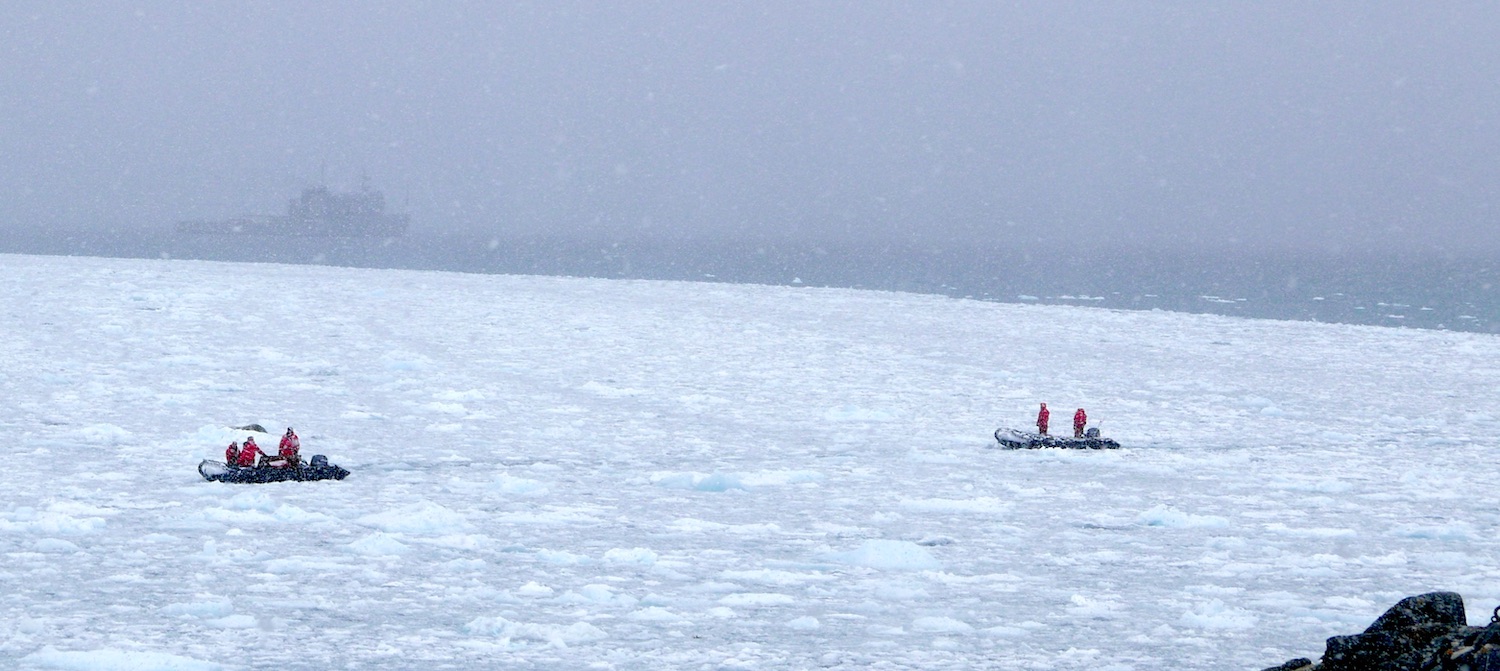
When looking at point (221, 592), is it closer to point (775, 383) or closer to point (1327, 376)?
point (775, 383)

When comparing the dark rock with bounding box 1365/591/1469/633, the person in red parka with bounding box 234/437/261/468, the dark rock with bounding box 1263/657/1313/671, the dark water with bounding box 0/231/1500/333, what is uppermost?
the dark water with bounding box 0/231/1500/333

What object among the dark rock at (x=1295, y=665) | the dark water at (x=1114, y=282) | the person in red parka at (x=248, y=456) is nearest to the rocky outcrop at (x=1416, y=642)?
the dark rock at (x=1295, y=665)

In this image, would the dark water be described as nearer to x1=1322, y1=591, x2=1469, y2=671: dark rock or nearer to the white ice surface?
the white ice surface

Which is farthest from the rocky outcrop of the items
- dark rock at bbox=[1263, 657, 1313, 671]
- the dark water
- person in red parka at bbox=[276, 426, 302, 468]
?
the dark water

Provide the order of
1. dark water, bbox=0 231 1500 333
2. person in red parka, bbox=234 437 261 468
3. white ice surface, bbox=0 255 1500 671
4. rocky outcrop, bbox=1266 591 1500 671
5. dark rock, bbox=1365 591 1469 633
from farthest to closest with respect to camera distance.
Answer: dark water, bbox=0 231 1500 333 → person in red parka, bbox=234 437 261 468 → white ice surface, bbox=0 255 1500 671 → dark rock, bbox=1365 591 1469 633 → rocky outcrop, bbox=1266 591 1500 671

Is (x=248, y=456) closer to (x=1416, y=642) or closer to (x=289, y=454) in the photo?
(x=289, y=454)

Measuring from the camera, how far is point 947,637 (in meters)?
5.21

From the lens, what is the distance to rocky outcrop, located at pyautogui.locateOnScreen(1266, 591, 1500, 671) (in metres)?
3.88

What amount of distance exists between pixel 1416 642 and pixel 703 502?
4.36 meters

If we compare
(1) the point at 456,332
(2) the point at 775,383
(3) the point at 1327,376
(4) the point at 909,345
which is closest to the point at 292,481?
(2) the point at 775,383

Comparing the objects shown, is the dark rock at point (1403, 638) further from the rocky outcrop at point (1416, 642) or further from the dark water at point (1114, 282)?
the dark water at point (1114, 282)

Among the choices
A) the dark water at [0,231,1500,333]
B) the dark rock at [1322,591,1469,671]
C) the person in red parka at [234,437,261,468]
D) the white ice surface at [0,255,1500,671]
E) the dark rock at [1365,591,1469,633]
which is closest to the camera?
the dark rock at [1322,591,1469,671]

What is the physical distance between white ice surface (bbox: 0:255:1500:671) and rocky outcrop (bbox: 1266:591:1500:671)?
74 cm

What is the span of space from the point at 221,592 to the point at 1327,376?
511 inches
